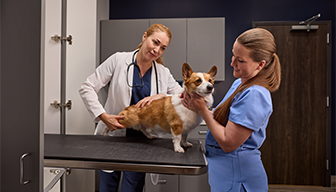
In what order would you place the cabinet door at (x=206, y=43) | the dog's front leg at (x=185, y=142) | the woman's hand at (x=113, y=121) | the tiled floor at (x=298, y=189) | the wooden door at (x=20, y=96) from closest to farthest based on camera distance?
the wooden door at (x=20, y=96) < the dog's front leg at (x=185, y=142) < the woman's hand at (x=113, y=121) < the cabinet door at (x=206, y=43) < the tiled floor at (x=298, y=189)

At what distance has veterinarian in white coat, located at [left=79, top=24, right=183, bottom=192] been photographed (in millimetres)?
1274

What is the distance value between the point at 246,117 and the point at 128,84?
2.63ft

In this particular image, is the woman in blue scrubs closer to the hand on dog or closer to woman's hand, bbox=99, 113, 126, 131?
the hand on dog

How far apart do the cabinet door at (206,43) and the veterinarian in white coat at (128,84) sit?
1.28 m

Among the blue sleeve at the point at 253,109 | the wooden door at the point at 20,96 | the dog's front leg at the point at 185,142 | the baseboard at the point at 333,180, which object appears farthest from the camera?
the baseboard at the point at 333,180

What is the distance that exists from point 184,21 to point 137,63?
1.50m

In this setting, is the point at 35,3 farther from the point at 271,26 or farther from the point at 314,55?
the point at 314,55

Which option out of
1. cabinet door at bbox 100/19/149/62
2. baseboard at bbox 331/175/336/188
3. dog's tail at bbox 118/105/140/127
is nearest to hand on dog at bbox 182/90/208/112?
dog's tail at bbox 118/105/140/127

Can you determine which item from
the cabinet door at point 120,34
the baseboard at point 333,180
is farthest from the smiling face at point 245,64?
the baseboard at point 333,180

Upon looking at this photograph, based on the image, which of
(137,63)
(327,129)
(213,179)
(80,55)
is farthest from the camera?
(327,129)

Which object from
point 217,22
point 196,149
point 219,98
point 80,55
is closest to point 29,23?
point 196,149

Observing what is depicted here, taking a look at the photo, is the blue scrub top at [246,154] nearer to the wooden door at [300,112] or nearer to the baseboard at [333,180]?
the wooden door at [300,112]

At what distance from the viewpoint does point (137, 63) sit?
4.62 feet

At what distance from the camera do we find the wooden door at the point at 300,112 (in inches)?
112
